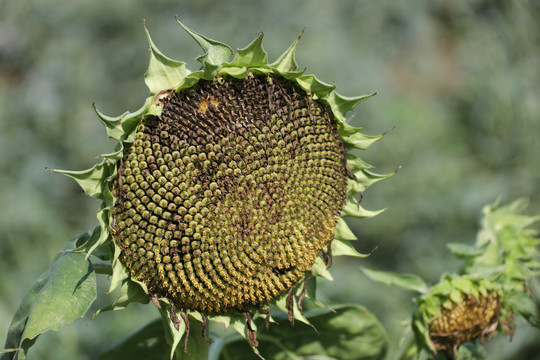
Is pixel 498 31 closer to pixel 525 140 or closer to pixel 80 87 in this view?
pixel 525 140

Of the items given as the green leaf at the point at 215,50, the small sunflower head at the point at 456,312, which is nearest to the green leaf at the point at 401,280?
the small sunflower head at the point at 456,312

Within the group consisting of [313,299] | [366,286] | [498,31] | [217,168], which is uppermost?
[498,31]

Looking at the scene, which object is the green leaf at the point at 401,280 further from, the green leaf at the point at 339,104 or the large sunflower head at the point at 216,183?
the green leaf at the point at 339,104

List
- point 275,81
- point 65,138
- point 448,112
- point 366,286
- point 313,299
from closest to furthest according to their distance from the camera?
point 275,81
point 313,299
point 366,286
point 65,138
point 448,112

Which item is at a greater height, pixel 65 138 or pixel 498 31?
pixel 498 31

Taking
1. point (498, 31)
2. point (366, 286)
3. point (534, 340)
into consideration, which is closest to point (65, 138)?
point (366, 286)

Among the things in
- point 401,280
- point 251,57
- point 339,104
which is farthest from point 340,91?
point 251,57
